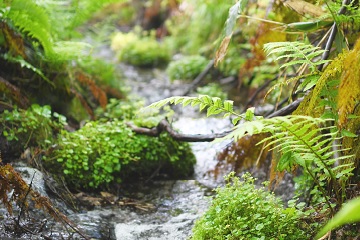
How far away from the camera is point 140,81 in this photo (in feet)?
24.3

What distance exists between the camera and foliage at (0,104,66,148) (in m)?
3.51

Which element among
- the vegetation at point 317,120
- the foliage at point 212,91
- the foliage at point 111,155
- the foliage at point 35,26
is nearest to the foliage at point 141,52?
the foliage at point 212,91

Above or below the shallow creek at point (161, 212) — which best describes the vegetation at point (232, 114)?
above

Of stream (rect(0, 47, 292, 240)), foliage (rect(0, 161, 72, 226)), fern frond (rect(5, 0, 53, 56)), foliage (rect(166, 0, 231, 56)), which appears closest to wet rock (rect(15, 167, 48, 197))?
stream (rect(0, 47, 292, 240))

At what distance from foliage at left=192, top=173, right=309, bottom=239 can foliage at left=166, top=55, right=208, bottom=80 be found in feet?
15.6

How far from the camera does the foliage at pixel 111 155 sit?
3527 millimetres

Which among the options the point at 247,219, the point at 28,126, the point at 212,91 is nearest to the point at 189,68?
the point at 212,91

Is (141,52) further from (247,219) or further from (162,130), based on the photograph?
(247,219)

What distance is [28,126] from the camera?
3604 mm

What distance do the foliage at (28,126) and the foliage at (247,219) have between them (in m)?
1.60

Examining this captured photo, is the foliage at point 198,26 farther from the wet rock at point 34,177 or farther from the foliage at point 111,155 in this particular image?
the wet rock at point 34,177

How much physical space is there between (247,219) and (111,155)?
1556mm

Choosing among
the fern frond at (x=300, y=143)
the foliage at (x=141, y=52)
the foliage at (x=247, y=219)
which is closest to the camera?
the fern frond at (x=300, y=143)

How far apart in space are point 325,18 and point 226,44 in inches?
26.8
